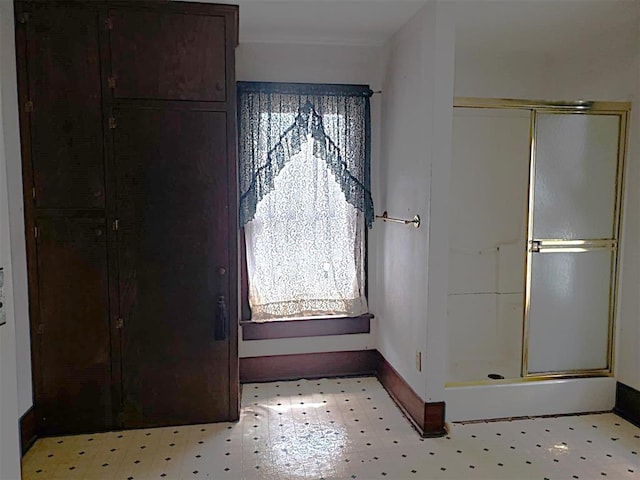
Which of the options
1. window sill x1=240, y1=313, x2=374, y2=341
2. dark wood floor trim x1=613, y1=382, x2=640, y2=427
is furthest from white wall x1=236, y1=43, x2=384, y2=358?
dark wood floor trim x1=613, y1=382, x2=640, y2=427

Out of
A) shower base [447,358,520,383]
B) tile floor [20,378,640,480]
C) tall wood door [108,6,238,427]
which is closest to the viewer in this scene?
tile floor [20,378,640,480]

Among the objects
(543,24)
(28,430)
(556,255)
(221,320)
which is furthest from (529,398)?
(28,430)

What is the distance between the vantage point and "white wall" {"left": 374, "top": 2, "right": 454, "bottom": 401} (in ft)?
8.14

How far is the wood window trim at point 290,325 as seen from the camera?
334 centimetres

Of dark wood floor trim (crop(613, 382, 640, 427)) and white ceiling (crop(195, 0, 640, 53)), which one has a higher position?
white ceiling (crop(195, 0, 640, 53))

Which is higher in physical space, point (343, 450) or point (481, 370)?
point (481, 370)

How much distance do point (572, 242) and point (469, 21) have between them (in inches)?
56.4

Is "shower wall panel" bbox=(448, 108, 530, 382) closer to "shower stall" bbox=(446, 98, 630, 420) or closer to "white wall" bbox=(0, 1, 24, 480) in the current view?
"shower stall" bbox=(446, 98, 630, 420)

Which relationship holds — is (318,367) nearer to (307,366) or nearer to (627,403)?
(307,366)

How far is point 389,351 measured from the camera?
3236 millimetres

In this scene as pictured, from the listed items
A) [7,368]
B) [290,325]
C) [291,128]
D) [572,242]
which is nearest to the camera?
[7,368]

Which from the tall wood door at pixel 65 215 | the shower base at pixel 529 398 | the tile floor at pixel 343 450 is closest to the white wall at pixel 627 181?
the shower base at pixel 529 398

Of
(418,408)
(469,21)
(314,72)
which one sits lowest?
(418,408)

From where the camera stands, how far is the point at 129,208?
2568 millimetres
